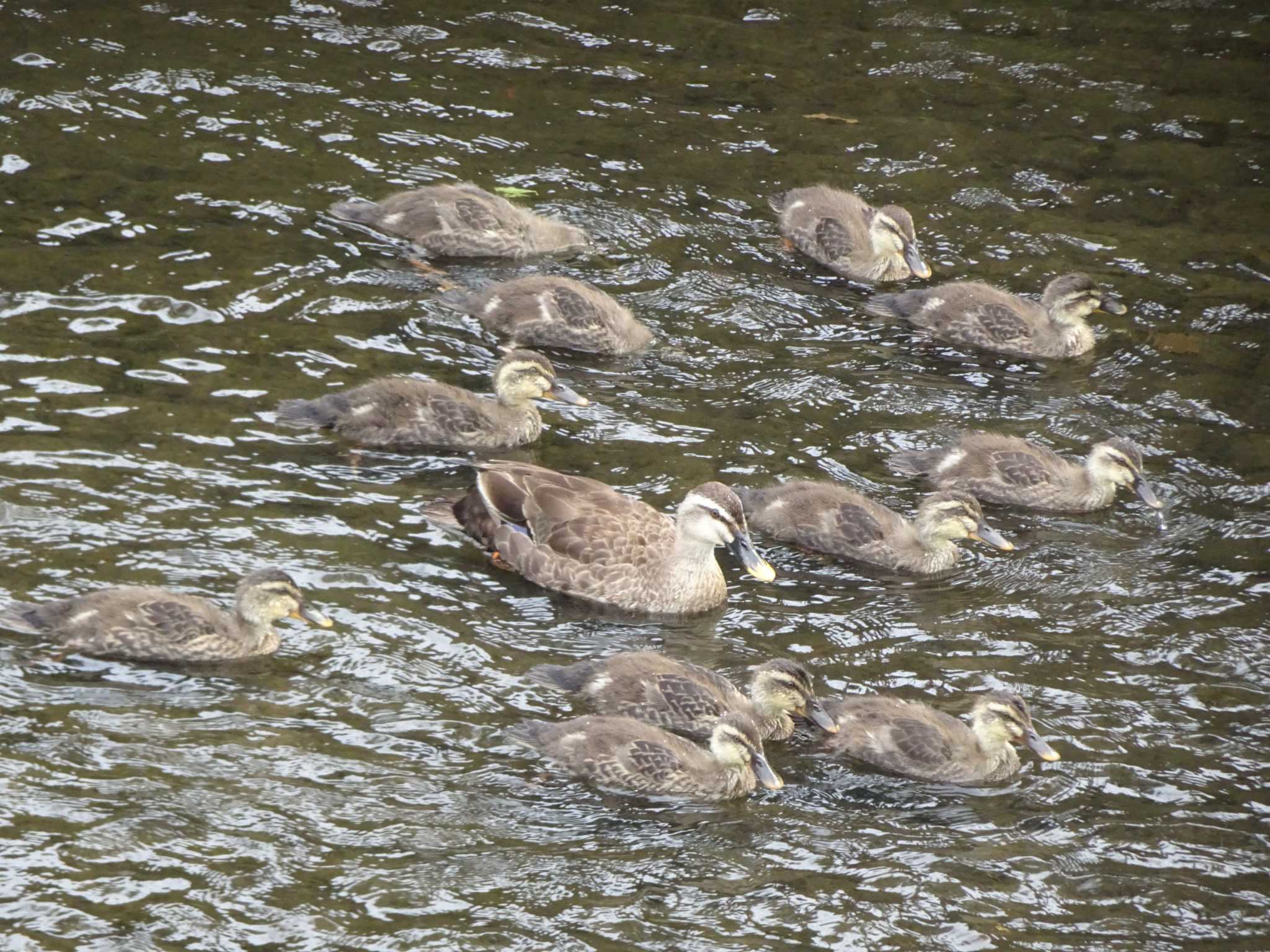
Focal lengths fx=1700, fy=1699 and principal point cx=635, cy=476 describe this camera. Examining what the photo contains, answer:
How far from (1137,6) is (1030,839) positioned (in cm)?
1003

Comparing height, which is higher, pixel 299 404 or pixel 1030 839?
pixel 299 404

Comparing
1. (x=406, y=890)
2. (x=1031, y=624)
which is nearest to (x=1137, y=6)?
(x=1031, y=624)

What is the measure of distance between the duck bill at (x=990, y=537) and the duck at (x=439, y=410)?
2138mm

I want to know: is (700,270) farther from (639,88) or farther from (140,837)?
(140,837)

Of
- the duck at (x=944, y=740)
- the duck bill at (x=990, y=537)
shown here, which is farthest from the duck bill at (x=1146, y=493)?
the duck at (x=944, y=740)

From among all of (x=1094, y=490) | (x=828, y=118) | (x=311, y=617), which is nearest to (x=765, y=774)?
(x=311, y=617)

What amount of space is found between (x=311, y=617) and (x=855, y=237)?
4915 millimetres

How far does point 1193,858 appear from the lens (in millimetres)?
6027

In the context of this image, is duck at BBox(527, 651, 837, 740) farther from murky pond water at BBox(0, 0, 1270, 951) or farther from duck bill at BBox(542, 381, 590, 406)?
duck bill at BBox(542, 381, 590, 406)

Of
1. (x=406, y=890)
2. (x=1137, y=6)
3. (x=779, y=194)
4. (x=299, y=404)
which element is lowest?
(x=406, y=890)

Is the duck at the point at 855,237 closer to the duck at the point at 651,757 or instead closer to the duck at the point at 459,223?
the duck at the point at 459,223

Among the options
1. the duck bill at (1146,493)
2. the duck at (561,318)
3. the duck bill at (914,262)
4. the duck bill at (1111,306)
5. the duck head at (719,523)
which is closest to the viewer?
the duck head at (719,523)

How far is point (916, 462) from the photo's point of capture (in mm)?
8719

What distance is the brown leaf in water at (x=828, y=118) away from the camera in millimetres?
12156
